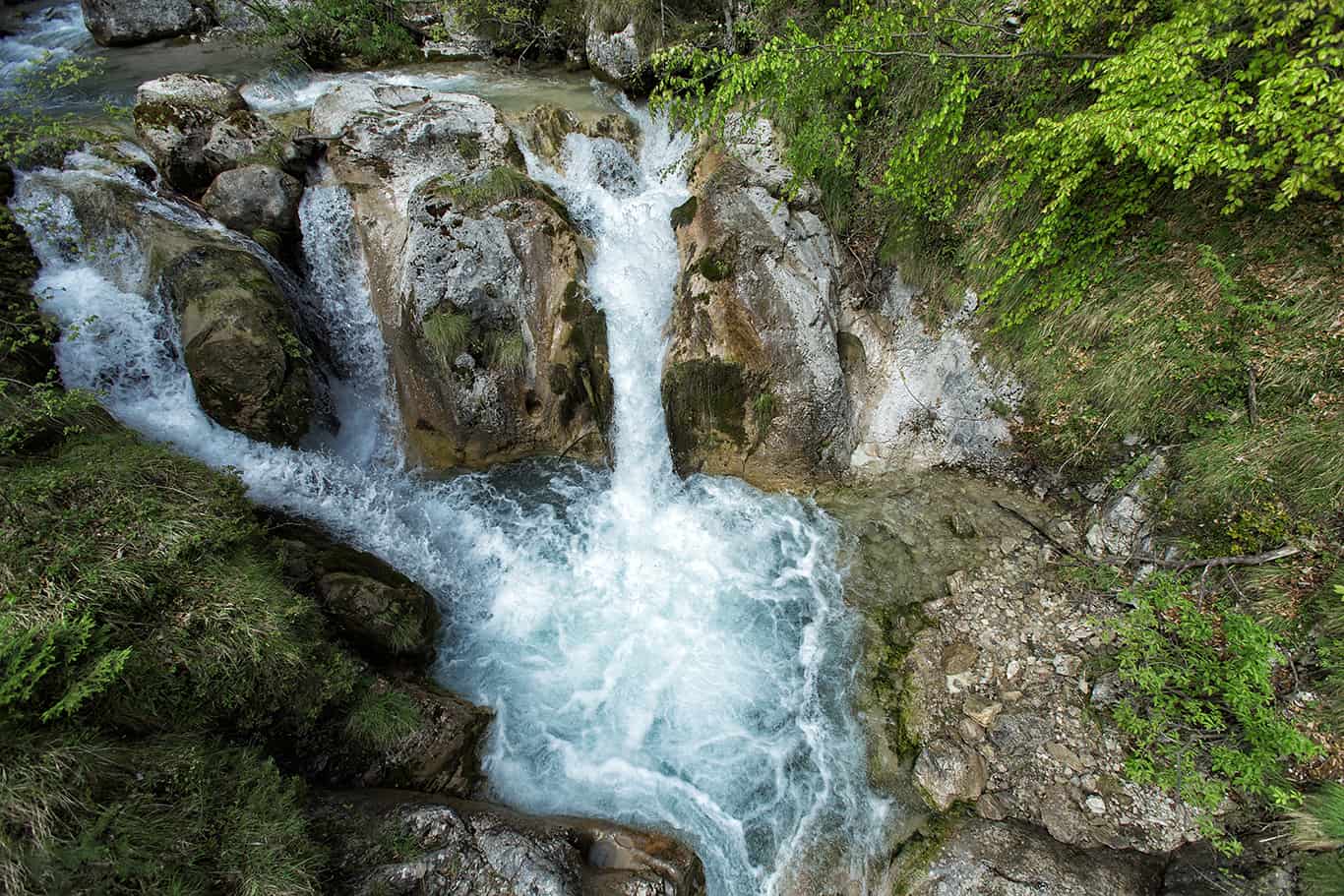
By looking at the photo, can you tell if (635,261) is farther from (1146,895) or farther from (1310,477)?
(1146,895)

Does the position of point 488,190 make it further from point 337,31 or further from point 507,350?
point 337,31

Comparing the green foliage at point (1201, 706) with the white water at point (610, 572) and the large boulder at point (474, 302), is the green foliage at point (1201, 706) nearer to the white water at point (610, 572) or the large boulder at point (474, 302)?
the white water at point (610, 572)

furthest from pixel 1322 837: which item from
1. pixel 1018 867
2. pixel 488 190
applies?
pixel 488 190

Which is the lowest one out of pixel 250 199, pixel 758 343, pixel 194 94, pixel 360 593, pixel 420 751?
pixel 420 751

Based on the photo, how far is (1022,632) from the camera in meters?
5.91

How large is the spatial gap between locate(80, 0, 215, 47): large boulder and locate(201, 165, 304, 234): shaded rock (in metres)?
8.46

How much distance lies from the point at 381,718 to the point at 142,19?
17257 mm

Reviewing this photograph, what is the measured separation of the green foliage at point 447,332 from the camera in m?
7.73

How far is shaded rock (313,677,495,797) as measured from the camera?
15.8ft

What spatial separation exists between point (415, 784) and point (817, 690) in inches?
172

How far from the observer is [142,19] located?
39.6 ft

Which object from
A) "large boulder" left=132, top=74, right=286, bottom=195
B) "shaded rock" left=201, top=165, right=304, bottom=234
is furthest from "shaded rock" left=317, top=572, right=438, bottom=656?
"large boulder" left=132, top=74, right=286, bottom=195

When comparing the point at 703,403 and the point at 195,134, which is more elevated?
the point at 195,134

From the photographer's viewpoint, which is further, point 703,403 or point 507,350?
point 703,403
